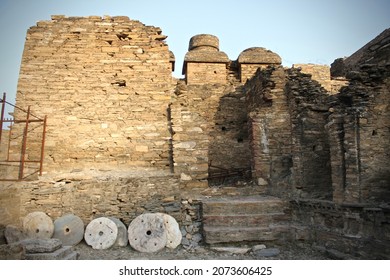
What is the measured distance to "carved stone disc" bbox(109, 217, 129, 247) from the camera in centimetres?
537

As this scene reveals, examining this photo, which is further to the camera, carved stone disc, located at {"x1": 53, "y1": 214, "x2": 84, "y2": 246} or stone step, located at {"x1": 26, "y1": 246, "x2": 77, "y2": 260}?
carved stone disc, located at {"x1": 53, "y1": 214, "x2": 84, "y2": 246}

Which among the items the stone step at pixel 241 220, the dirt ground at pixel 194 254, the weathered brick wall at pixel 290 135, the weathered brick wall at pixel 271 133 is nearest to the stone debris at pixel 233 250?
the dirt ground at pixel 194 254

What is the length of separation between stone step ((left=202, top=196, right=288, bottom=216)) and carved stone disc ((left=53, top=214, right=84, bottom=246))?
8.77 feet

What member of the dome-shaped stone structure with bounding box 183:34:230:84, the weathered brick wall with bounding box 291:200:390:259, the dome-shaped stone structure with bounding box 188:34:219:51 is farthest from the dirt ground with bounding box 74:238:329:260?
the dome-shaped stone structure with bounding box 188:34:219:51

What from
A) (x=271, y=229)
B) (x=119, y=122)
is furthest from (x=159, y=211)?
(x=119, y=122)

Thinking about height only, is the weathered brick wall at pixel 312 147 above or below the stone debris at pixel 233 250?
above

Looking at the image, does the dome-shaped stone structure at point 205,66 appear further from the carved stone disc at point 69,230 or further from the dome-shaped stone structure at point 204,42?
the carved stone disc at point 69,230

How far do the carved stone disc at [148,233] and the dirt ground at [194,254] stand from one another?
4.6 inches

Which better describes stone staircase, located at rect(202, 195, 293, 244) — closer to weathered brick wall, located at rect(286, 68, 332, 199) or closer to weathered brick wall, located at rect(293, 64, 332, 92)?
weathered brick wall, located at rect(286, 68, 332, 199)

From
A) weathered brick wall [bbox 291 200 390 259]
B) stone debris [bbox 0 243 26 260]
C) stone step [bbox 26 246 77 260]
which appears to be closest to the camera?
stone debris [bbox 0 243 26 260]

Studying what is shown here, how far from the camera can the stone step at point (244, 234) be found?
530 centimetres

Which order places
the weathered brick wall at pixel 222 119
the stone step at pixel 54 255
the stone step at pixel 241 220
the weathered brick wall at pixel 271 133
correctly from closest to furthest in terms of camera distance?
the stone step at pixel 54 255
the stone step at pixel 241 220
the weathered brick wall at pixel 271 133
the weathered brick wall at pixel 222 119
